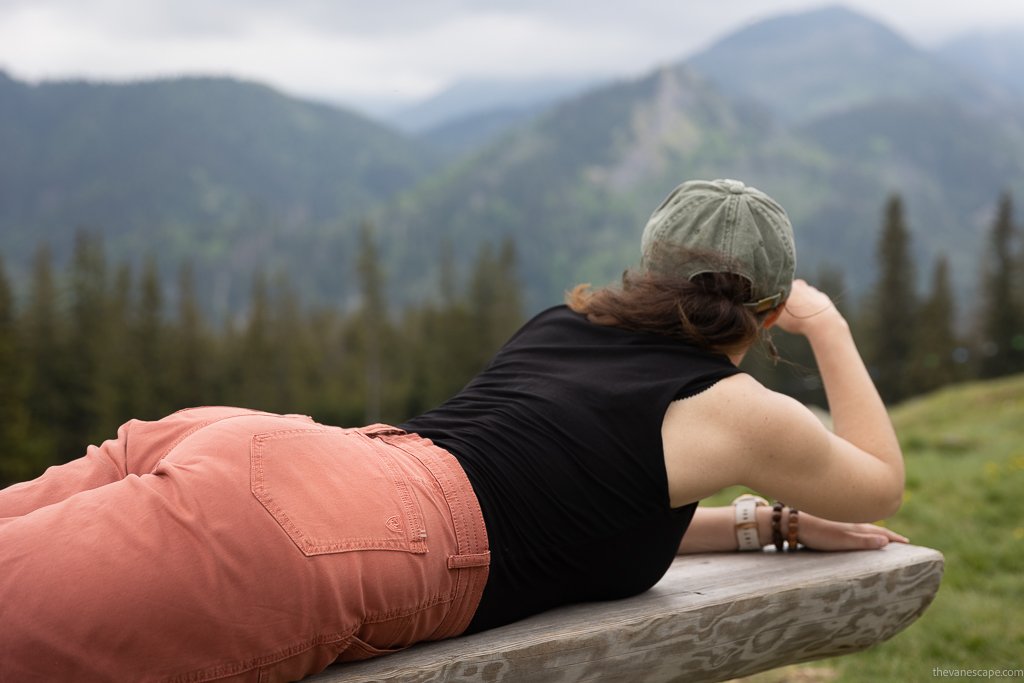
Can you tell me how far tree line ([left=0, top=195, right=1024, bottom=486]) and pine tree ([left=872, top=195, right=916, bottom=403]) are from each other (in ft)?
0.31

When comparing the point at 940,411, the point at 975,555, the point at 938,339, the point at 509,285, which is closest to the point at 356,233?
the point at 509,285

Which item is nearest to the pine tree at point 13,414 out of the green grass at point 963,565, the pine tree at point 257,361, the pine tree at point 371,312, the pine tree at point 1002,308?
the pine tree at point 257,361

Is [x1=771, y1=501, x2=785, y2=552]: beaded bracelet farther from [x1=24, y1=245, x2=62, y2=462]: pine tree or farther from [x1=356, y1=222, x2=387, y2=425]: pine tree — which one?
[x1=356, y1=222, x2=387, y2=425]: pine tree

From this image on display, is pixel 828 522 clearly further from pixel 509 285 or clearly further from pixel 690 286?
pixel 509 285

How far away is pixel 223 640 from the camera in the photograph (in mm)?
1623

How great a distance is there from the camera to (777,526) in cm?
283

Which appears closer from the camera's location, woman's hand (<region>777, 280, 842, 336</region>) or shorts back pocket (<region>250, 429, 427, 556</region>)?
shorts back pocket (<region>250, 429, 427, 556</region>)

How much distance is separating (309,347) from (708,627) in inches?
2849

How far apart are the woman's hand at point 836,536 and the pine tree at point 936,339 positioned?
50.3m

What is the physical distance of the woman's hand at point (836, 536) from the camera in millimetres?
2775

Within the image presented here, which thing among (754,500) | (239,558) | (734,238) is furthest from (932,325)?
(239,558)

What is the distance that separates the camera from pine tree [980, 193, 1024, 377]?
46.0 meters

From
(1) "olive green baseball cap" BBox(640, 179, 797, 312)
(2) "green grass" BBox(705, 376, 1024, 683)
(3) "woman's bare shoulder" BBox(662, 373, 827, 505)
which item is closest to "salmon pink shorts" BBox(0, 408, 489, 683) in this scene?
(3) "woman's bare shoulder" BBox(662, 373, 827, 505)

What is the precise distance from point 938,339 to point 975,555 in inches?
1964
